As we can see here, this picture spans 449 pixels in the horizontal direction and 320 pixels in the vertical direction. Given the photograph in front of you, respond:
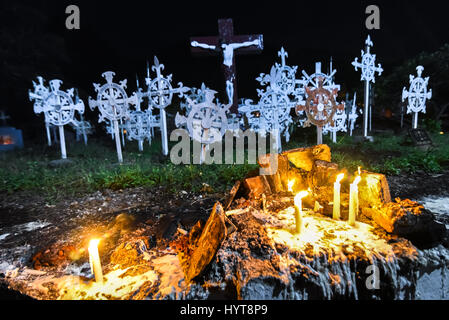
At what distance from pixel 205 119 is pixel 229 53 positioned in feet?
11.7

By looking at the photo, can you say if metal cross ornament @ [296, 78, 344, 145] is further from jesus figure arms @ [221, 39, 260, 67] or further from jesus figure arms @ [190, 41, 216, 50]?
jesus figure arms @ [190, 41, 216, 50]

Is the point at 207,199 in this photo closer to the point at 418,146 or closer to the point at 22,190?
the point at 22,190

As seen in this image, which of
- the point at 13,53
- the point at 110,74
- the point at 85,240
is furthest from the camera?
the point at 13,53

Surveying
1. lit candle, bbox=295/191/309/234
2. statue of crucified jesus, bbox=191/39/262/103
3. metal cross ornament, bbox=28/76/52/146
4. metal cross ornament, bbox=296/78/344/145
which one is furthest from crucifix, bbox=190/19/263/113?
lit candle, bbox=295/191/309/234

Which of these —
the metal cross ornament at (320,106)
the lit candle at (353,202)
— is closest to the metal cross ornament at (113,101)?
the metal cross ornament at (320,106)

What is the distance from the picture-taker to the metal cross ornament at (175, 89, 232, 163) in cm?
730

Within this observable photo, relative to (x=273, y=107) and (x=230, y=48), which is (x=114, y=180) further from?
(x=230, y=48)

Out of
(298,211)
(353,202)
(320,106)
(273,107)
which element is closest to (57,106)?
(273,107)

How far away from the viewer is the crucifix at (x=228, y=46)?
9516 mm

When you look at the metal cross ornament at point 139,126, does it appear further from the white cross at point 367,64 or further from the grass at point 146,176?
the white cross at point 367,64

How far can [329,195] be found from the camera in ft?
13.4

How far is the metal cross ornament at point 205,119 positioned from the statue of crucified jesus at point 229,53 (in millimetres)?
2354
